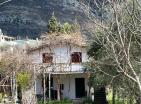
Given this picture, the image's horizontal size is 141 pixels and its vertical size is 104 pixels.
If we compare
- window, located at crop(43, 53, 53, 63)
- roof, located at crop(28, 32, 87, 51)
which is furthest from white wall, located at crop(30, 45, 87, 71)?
roof, located at crop(28, 32, 87, 51)

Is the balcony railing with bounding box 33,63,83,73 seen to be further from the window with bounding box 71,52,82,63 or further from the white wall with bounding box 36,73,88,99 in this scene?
the white wall with bounding box 36,73,88,99

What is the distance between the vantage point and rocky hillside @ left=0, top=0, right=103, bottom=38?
96.2m

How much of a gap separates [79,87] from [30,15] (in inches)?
2316

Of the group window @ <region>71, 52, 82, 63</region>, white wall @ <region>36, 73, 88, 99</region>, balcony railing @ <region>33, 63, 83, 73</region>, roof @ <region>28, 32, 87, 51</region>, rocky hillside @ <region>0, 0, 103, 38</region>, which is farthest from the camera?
rocky hillside @ <region>0, 0, 103, 38</region>

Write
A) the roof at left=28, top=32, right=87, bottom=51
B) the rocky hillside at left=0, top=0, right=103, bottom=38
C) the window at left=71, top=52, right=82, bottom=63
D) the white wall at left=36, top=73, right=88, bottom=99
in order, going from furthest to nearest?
the rocky hillside at left=0, top=0, right=103, bottom=38 < the window at left=71, top=52, right=82, bottom=63 < the white wall at left=36, top=73, right=88, bottom=99 < the roof at left=28, top=32, right=87, bottom=51

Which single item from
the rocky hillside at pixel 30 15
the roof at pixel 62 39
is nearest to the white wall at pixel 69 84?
the roof at pixel 62 39

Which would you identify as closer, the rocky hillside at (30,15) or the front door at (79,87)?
the front door at (79,87)

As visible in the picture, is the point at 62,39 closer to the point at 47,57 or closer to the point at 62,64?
the point at 62,64

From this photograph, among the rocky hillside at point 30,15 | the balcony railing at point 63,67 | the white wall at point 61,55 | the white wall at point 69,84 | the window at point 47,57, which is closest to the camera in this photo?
the balcony railing at point 63,67

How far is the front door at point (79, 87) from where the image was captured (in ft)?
154

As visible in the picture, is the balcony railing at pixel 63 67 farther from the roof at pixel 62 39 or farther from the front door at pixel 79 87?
the front door at pixel 79 87

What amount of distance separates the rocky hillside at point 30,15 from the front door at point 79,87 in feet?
154

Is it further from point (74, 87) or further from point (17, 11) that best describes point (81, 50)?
point (17, 11)

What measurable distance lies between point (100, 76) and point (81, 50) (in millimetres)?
17282
